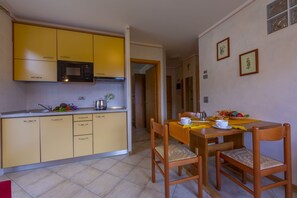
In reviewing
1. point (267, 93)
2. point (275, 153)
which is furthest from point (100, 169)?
point (267, 93)

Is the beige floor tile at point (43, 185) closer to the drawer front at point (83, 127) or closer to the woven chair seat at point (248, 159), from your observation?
the drawer front at point (83, 127)

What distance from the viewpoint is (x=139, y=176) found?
1891mm

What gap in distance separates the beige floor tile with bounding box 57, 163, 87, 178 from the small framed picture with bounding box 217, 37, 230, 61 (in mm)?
2921

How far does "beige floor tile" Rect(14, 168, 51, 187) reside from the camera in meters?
1.79

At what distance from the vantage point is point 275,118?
1700mm

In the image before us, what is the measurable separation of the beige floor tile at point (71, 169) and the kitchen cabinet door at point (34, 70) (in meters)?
1.47

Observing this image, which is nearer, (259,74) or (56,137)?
(259,74)

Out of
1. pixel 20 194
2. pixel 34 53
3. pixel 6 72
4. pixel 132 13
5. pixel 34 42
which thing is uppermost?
pixel 132 13

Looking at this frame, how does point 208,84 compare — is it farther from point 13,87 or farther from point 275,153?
point 13,87

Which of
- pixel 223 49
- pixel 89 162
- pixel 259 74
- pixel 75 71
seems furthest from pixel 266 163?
pixel 75 71

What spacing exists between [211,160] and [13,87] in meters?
A: 3.40

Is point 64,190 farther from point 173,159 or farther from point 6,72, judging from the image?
point 6,72

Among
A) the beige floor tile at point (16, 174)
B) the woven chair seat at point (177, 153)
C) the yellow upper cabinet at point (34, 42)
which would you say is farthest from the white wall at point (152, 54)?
the beige floor tile at point (16, 174)

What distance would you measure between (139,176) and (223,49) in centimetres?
244
